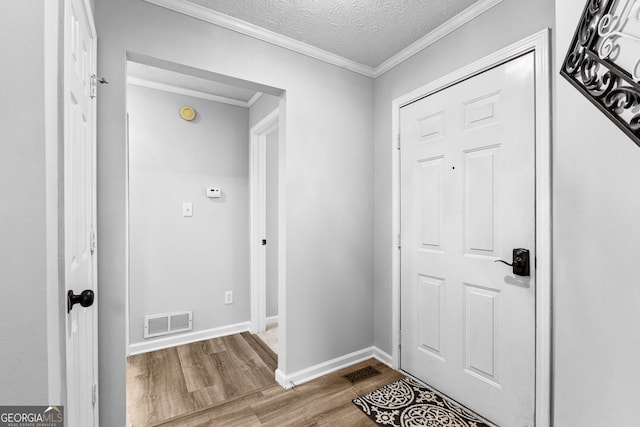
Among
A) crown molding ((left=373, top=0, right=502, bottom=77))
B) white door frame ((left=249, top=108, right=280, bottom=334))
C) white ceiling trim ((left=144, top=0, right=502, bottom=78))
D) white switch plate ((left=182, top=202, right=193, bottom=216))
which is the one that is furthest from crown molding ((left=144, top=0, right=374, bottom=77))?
white switch plate ((left=182, top=202, right=193, bottom=216))

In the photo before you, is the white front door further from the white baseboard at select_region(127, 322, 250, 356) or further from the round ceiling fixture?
the round ceiling fixture

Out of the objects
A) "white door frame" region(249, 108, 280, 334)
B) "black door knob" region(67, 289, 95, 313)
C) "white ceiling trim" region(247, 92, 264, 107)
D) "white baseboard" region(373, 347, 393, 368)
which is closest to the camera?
"black door knob" region(67, 289, 95, 313)

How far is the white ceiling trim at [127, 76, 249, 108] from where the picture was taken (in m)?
2.65

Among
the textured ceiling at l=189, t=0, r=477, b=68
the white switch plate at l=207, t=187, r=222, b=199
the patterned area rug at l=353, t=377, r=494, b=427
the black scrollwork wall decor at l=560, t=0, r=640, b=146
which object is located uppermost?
the textured ceiling at l=189, t=0, r=477, b=68

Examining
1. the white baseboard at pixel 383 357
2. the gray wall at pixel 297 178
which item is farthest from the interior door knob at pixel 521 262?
the white baseboard at pixel 383 357

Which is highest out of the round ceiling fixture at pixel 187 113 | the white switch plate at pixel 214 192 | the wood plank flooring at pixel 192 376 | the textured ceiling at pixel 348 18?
the textured ceiling at pixel 348 18

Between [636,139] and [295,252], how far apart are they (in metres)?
1.79

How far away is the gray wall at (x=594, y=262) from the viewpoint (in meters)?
0.86

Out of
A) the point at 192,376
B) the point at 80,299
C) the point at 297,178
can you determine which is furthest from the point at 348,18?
the point at 192,376

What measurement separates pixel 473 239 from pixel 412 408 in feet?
3.73

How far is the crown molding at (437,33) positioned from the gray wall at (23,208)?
2.04 m

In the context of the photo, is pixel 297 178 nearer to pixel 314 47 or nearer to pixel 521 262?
pixel 314 47

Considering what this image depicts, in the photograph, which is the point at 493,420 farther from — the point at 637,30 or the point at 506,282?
the point at 637,30

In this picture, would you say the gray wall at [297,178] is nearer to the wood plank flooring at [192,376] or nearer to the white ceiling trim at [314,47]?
the white ceiling trim at [314,47]
